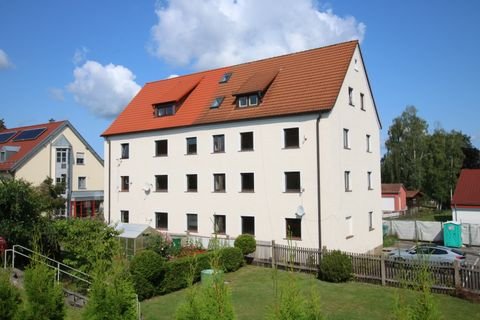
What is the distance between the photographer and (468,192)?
37.1 metres

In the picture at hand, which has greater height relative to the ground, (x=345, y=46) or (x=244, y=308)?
(x=345, y=46)

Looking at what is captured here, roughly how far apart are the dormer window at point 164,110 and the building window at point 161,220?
23.8 ft

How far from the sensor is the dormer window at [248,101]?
25922 millimetres

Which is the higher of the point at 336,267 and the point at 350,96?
the point at 350,96

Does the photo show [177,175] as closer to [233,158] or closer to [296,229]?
[233,158]

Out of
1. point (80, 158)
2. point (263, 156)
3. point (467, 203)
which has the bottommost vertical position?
point (467, 203)

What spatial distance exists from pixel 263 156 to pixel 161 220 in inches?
375

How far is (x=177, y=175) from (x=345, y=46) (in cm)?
1379

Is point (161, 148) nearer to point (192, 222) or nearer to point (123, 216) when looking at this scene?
point (192, 222)

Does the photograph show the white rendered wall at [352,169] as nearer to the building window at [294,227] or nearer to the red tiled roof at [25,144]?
the building window at [294,227]

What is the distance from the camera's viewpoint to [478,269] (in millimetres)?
15828

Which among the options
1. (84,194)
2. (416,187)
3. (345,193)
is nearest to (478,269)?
(345,193)

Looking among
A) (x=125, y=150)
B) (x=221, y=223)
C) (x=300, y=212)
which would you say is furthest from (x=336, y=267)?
(x=125, y=150)

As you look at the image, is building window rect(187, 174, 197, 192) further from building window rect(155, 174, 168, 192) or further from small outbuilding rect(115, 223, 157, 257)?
small outbuilding rect(115, 223, 157, 257)
